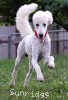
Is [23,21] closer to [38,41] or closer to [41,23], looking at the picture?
[38,41]

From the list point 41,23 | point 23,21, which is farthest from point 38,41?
point 23,21

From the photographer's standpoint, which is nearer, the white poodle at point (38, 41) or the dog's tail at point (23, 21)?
the white poodle at point (38, 41)

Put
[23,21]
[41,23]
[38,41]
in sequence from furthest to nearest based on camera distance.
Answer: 1. [23,21]
2. [38,41]
3. [41,23]

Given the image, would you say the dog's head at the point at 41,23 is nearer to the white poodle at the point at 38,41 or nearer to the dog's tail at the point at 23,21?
the white poodle at the point at 38,41

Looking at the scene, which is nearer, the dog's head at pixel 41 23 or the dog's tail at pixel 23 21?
the dog's head at pixel 41 23

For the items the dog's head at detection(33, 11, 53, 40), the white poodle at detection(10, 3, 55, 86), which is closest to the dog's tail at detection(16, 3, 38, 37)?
the white poodle at detection(10, 3, 55, 86)

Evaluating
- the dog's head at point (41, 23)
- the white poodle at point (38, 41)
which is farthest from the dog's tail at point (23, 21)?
the dog's head at point (41, 23)

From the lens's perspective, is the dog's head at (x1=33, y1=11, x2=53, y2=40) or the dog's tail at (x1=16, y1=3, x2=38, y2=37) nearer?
the dog's head at (x1=33, y1=11, x2=53, y2=40)

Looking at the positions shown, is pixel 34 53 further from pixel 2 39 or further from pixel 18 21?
pixel 2 39

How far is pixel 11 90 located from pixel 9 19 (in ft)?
42.4

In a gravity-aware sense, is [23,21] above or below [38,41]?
above

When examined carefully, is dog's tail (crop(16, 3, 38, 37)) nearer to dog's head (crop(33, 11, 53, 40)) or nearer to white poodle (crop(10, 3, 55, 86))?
white poodle (crop(10, 3, 55, 86))

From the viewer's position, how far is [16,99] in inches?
323

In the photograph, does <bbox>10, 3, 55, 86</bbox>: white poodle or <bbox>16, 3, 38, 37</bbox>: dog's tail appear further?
<bbox>16, 3, 38, 37</bbox>: dog's tail
